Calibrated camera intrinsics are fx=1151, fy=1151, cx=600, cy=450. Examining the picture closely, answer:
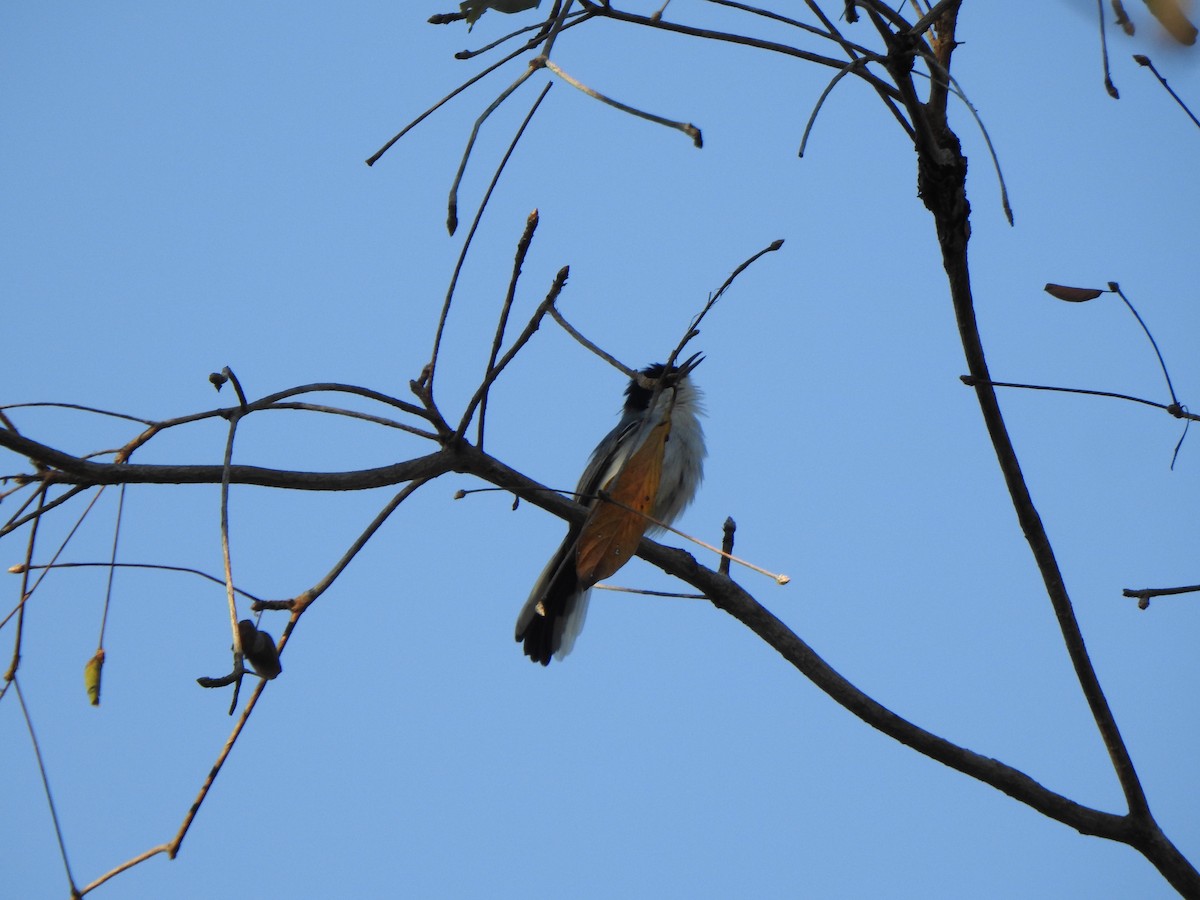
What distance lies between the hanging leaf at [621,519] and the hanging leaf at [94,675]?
926 mm

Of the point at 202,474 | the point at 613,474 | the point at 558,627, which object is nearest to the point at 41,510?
the point at 202,474

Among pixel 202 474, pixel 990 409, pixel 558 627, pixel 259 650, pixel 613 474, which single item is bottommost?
pixel 259 650

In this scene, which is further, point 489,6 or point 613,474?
point 613,474

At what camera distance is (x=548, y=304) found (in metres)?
2.10

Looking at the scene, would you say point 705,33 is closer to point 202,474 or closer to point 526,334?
point 526,334

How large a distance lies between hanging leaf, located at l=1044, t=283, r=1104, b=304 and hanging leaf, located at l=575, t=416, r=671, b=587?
0.80 meters

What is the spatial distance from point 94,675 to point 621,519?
1.04 m

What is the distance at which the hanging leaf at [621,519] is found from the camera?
2.40 metres

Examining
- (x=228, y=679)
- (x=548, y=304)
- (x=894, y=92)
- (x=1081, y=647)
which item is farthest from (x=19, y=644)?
(x=1081, y=647)

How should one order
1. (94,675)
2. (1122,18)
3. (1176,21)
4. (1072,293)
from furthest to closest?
1. (1072,293)
2. (94,675)
3. (1122,18)
4. (1176,21)

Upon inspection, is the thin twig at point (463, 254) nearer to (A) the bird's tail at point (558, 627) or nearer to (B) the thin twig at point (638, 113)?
(B) the thin twig at point (638, 113)

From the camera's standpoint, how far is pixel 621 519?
2410 millimetres

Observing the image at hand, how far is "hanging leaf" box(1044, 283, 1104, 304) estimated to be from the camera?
2.21m

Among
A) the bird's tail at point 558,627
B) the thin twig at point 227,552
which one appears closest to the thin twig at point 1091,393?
the thin twig at point 227,552
